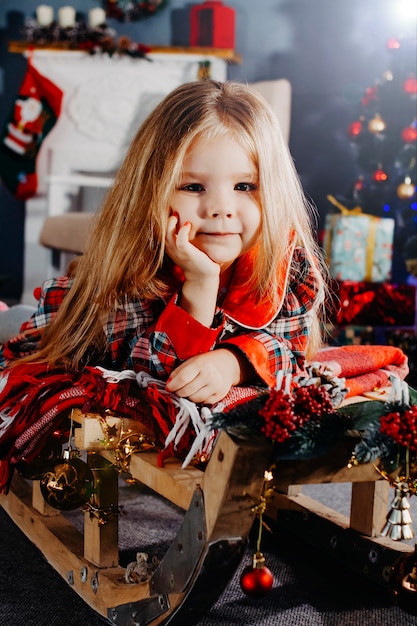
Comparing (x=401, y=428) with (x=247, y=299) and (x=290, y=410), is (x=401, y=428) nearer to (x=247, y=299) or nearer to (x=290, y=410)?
(x=290, y=410)

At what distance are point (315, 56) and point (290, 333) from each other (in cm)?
277

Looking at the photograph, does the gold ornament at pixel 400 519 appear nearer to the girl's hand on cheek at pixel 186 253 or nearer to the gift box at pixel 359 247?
the girl's hand on cheek at pixel 186 253

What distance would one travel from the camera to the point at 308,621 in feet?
2.91

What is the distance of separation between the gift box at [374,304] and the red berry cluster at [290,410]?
176 cm

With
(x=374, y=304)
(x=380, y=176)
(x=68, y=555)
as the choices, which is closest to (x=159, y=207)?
(x=68, y=555)

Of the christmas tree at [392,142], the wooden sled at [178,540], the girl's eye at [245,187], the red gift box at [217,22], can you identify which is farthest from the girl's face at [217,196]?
the red gift box at [217,22]

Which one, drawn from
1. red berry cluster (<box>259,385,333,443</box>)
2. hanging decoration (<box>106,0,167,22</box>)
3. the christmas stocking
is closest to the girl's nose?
red berry cluster (<box>259,385,333,443</box>)

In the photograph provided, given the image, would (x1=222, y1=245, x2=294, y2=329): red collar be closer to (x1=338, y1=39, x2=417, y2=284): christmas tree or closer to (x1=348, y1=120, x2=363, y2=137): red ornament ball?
(x1=338, y1=39, x2=417, y2=284): christmas tree

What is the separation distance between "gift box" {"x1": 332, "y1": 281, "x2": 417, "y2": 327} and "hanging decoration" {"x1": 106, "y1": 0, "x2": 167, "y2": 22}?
1.83 meters

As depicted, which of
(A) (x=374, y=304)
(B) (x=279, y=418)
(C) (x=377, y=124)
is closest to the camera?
(B) (x=279, y=418)

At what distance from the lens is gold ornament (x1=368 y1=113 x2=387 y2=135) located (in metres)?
2.84

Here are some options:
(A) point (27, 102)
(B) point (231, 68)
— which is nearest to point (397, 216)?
(B) point (231, 68)

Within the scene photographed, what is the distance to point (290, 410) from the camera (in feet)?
2.18

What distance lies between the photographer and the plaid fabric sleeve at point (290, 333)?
3.11 feet
